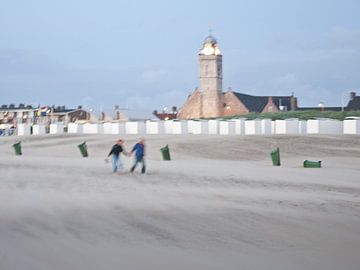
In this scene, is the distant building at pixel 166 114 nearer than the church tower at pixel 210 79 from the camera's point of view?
No

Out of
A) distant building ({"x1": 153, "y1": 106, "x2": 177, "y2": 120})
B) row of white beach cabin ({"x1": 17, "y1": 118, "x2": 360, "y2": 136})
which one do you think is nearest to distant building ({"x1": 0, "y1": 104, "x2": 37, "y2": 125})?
distant building ({"x1": 153, "y1": 106, "x2": 177, "y2": 120})

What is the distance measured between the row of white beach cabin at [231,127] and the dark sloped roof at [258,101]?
3608 cm

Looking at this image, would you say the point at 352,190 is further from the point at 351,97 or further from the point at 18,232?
the point at 351,97

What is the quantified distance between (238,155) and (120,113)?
71402 millimetres

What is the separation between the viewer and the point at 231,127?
5362 centimetres

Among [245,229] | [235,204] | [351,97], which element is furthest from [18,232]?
[351,97]

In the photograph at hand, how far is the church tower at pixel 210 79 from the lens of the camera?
306 feet

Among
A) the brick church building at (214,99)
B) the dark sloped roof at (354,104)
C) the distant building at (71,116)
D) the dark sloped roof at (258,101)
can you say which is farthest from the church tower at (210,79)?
the distant building at (71,116)

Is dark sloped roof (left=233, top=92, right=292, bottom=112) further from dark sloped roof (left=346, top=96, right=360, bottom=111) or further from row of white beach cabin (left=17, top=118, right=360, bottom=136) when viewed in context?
row of white beach cabin (left=17, top=118, right=360, bottom=136)

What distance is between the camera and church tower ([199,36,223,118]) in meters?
93.2

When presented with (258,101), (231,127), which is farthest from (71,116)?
(231,127)

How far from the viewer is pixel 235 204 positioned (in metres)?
15.2

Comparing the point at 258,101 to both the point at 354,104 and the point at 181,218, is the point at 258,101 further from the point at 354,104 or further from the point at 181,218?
the point at 181,218

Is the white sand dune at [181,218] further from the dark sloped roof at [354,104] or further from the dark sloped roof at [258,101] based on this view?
the dark sloped roof at [258,101]
